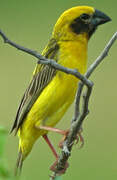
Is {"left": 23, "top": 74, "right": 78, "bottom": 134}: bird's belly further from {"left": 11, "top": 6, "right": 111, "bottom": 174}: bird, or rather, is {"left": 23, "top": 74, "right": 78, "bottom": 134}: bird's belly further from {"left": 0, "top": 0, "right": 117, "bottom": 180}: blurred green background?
{"left": 0, "top": 0, "right": 117, "bottom": 180}: blurred green background

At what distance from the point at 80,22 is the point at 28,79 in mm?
3546

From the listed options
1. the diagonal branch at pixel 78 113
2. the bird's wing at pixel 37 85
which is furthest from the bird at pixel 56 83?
the diagonal branch at pixel 78 113

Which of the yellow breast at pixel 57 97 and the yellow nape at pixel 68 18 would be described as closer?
the yellow breast at pixel 57 97

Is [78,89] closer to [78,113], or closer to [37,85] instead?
[78,113]

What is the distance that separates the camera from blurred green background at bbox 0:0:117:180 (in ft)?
21.8

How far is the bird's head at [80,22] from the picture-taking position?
449 cm

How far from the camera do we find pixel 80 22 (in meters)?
4.54

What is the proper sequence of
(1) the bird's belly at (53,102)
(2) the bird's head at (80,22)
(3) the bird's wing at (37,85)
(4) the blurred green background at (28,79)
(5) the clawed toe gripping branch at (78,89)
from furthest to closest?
(4) the blurred green background at (28,79), (2) the bird's head at (80,22), (3) the bird's wing at (37,85), (1) the bird's belly at (53,102), (5) the clawed toe gripping branch at (78,89)

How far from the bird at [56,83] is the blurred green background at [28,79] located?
123 centimetres

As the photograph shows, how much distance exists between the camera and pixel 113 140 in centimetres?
732

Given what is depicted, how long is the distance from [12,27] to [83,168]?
3.36 metres

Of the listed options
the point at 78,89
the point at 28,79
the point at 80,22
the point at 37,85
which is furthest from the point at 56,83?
the point at 28,79

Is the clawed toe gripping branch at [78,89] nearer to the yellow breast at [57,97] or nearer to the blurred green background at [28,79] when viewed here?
the yellow breast at [57,97]

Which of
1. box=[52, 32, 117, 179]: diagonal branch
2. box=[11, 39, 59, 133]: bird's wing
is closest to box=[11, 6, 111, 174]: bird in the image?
box=[11, 39, 59, 133]: bird's wing
